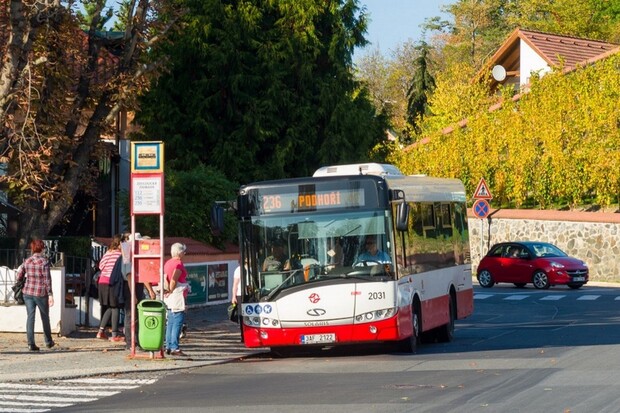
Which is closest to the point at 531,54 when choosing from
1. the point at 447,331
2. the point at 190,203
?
the point at 190,203

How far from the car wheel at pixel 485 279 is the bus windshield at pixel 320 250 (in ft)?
79.1

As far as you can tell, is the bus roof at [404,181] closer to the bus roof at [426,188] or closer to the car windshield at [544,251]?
the bus roof at [426,188]

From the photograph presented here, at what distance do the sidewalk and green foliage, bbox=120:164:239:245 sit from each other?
6.69 m

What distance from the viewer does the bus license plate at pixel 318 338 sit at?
1931 cm

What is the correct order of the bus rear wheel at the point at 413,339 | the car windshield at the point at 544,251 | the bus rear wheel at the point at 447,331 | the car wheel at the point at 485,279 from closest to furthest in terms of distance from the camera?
the bus rear wheel at the point at 413,339 < the bus rear wheel at the point at 447,331 < the car windshield at the point at 544,251 < the car wheel at the point at 485,279

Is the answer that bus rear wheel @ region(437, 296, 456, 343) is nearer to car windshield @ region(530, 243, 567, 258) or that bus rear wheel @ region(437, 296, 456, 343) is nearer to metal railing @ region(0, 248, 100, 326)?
metal railing @ region(0, 248, 100, 326)

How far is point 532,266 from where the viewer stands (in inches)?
1629

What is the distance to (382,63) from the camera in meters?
96.6

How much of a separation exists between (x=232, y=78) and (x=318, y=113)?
293 cm

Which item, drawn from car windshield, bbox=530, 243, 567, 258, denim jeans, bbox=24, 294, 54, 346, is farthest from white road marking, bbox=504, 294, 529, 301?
denim jeans, bbox=24, 294, 54, 346

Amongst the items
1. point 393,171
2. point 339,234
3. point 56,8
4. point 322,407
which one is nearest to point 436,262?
point 393,171

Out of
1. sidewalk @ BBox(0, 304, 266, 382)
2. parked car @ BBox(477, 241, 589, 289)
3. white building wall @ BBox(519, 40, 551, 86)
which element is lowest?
sidewalk @ BBox(0, 304, 266, 382)

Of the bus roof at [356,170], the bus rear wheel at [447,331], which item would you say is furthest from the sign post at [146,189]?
the bus rear wheel at [447,331]

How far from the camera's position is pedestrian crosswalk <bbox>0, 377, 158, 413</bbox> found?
569 inches
